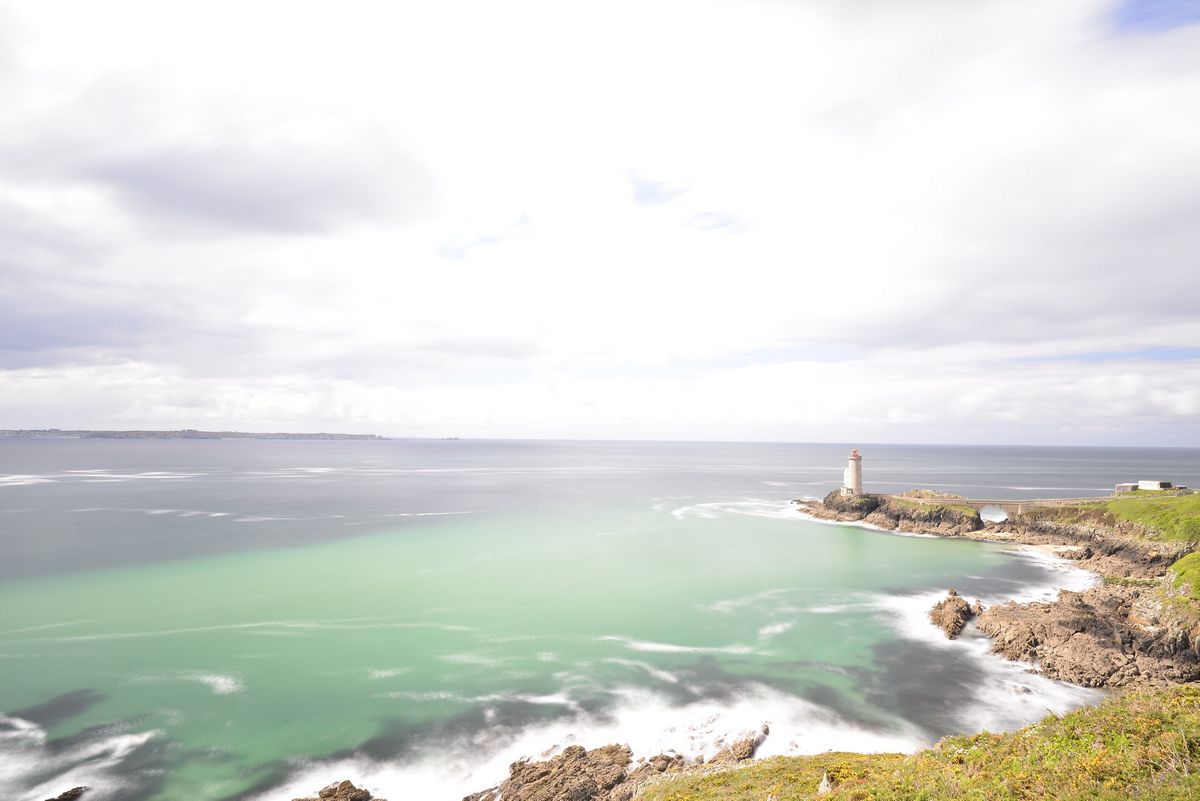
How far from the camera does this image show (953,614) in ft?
119

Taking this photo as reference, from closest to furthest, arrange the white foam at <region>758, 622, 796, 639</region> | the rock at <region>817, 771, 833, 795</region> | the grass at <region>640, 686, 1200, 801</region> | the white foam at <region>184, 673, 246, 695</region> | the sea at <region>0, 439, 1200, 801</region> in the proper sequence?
the grass at <region>640, 686, 1200, 801</region> → the rock at <region>817, 771, 833, 795</region> → the sea at <region>0, 439, 1200, 801</region> → the white foam at <region>184, 673, 246, 695</region> → the white foam at <region>758, 622, 796, 639</region>

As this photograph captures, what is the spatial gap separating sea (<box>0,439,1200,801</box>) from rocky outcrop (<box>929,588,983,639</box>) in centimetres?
94

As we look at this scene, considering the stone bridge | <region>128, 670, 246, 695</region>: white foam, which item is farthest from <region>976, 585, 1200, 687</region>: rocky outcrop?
<region>128, 670, 246, 695</region>: white foam

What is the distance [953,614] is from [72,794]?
1791 inches

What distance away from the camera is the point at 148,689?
27234mm

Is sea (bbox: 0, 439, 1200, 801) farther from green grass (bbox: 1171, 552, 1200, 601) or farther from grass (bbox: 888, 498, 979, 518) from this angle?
grass (bbox: 888, 498, 979, 518)

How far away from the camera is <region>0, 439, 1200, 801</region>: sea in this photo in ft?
74.3

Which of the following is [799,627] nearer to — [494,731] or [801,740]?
[801,740]

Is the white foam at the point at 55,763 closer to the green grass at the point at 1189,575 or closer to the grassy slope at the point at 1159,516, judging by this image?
the green grass at the point at 1189,575

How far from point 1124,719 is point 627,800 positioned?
1453 cm

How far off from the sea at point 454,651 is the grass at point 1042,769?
20.3 ft

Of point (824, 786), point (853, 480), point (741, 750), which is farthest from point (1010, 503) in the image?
point (824, 786)

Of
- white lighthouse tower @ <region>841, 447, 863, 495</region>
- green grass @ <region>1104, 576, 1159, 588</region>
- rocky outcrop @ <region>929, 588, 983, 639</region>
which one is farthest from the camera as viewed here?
white lighthouse tower @ <region>841, 447, 863, 495</region>

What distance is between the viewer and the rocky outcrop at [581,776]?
19.0m
